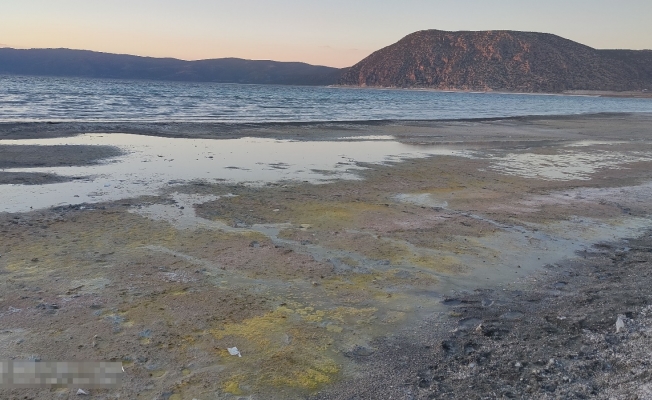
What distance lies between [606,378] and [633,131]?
35.4m

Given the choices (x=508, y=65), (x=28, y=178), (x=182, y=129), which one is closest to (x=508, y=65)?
(x=508, y=65)

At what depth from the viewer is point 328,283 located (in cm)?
674

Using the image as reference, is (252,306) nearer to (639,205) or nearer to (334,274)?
(334,274)

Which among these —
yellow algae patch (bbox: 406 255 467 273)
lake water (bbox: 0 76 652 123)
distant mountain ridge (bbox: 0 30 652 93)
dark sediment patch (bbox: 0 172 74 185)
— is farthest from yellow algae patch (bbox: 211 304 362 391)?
distant mountain ridge (bbox: 0 30 652 93)

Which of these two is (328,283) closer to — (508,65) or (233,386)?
(233,386)

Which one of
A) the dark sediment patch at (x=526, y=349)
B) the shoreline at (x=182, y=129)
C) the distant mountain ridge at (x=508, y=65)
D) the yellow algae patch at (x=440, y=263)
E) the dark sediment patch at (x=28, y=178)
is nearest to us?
the dark sediment patch at (x=526, y=349)

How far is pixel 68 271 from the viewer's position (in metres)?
6.70

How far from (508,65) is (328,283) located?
17644 cm

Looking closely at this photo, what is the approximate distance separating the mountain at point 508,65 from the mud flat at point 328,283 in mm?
150423

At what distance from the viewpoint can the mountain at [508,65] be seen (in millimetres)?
151250

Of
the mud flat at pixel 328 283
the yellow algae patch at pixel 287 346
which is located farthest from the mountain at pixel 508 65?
the yellow algae patch at pixel 287 346

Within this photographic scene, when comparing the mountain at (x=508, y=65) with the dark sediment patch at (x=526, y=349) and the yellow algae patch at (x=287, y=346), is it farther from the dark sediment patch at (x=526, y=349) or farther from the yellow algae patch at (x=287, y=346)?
the yellow algae patch at (x=287, y=346)

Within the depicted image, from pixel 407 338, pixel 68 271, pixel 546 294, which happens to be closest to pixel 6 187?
pixel 68 271

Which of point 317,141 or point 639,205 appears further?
point 317,141
